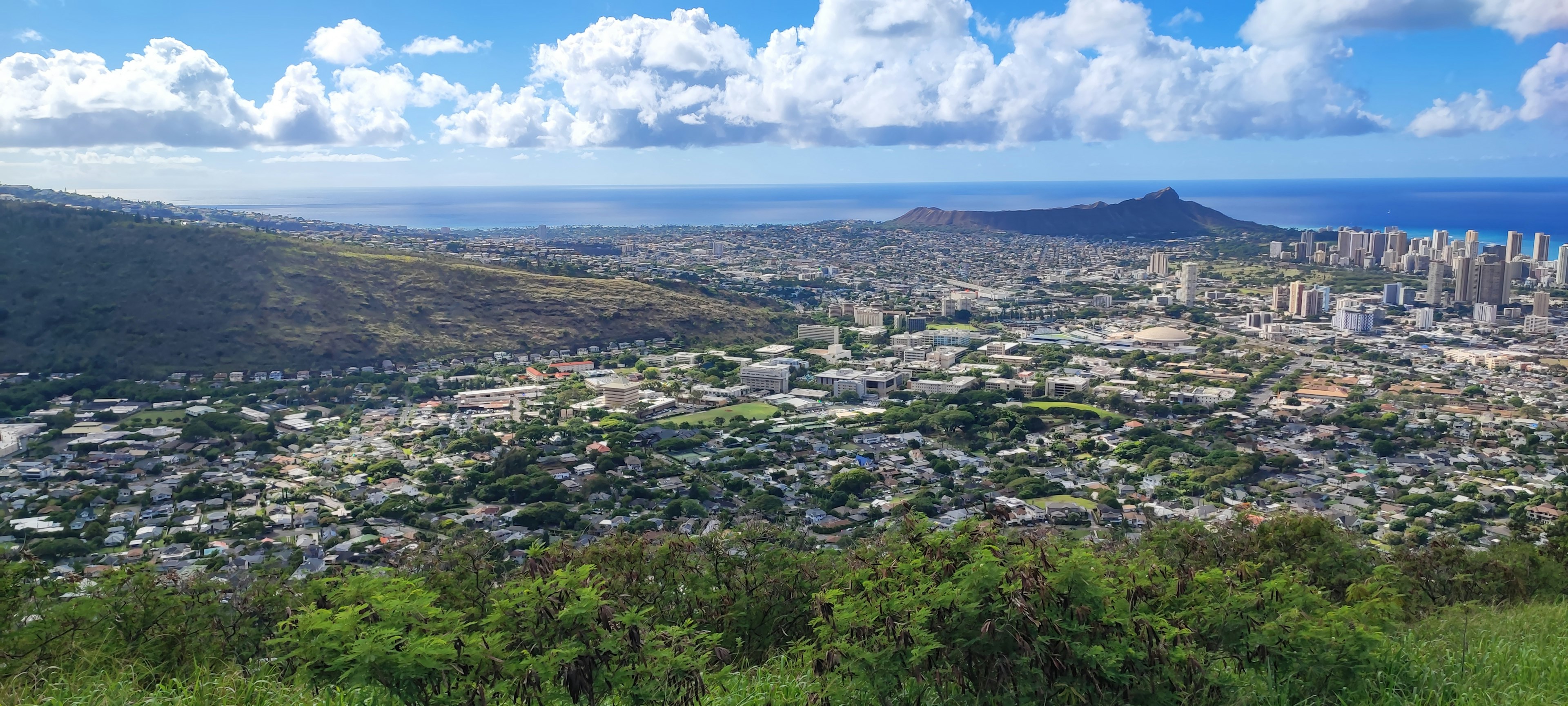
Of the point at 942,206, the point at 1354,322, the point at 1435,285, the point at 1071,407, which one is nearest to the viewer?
the point at 1071,407

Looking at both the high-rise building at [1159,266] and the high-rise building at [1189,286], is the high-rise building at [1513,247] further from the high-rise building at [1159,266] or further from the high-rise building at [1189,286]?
the high-rise building at [1189,286]

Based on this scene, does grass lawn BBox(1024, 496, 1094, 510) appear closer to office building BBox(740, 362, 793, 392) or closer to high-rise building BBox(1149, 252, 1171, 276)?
office building BBox(740, 362, 793, 392)

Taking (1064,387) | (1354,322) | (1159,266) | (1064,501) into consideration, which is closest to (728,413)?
(1064,387)

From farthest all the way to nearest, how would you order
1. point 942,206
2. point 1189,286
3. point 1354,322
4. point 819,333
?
1. point 942,206
2. point 1189,286
3. point 1354,322
4. point 819,333

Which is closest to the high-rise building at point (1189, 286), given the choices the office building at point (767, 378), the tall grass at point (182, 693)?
the office building at point (767, 378)

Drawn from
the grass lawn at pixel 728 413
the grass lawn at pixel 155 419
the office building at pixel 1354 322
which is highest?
the office building at pixel 1354 322

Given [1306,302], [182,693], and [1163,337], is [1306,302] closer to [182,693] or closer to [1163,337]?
[1163,337]
